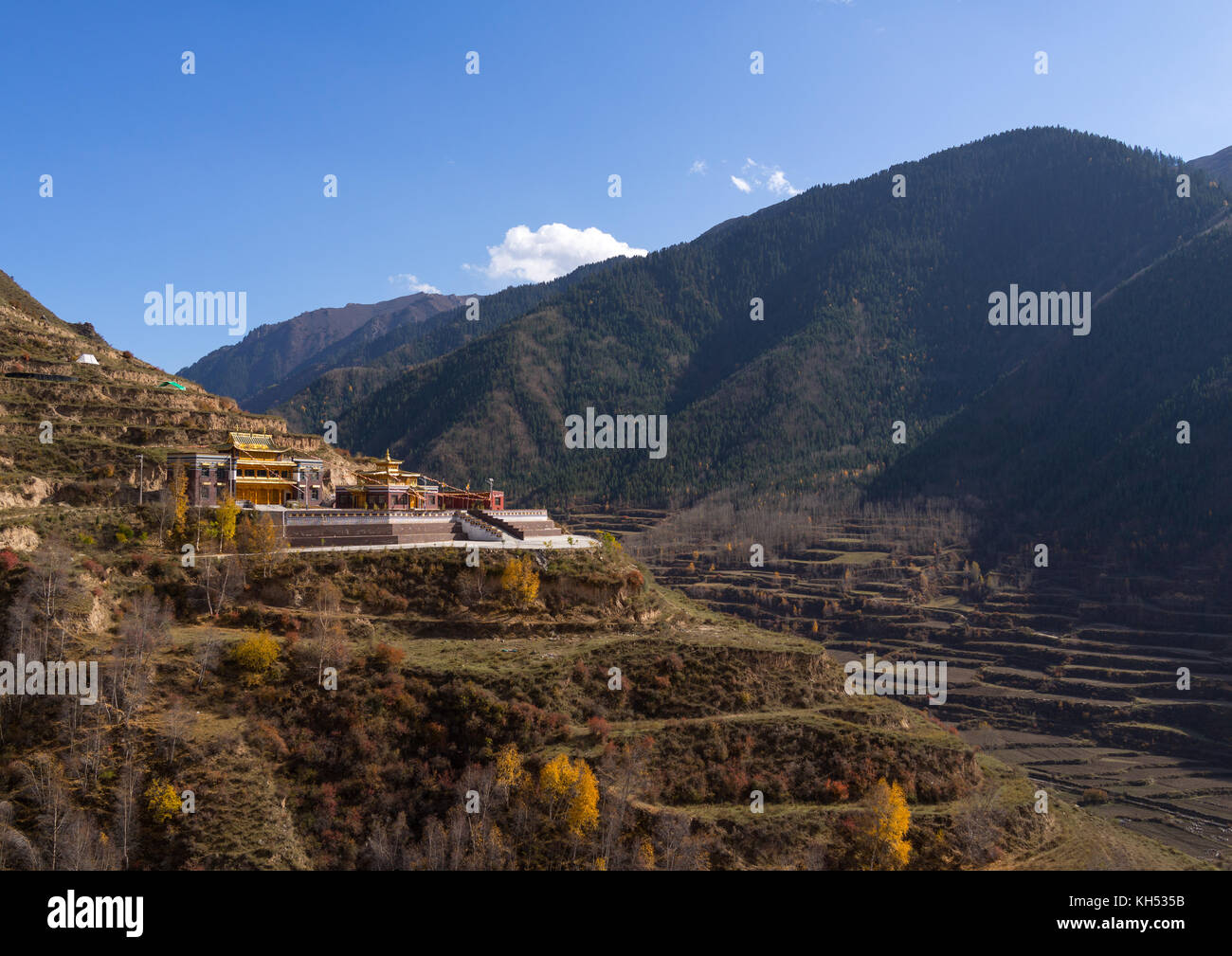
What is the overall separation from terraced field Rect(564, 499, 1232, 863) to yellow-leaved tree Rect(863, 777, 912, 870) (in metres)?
35.1

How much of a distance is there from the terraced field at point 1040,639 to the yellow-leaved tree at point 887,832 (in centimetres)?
3506

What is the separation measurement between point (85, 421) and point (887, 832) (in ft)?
181

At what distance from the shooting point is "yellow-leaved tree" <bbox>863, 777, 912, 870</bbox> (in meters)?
33.2

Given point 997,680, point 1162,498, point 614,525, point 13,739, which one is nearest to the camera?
point 13,739

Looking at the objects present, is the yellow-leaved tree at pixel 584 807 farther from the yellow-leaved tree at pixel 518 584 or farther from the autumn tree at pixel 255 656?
the autumn tree at pixel 255 656

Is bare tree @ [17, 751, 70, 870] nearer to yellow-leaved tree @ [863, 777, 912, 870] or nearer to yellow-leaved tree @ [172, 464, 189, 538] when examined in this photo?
yellow-leaved tree @ [172, 464, 189, 538]

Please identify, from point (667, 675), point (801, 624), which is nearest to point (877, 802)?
point (667, 675)

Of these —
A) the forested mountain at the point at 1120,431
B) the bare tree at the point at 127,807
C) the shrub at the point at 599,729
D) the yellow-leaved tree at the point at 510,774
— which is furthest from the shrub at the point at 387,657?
the forested mountain at the point at 1120,431

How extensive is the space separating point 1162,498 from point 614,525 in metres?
89.5

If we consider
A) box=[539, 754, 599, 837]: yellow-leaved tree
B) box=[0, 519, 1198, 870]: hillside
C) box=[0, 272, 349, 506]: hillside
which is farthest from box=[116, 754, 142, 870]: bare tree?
box=[0, 272, 349, 506]: hillside

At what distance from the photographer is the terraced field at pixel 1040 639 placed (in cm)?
6831

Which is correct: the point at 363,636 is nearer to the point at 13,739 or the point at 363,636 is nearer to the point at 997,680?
the point at 13,739

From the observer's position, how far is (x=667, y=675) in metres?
42.2
